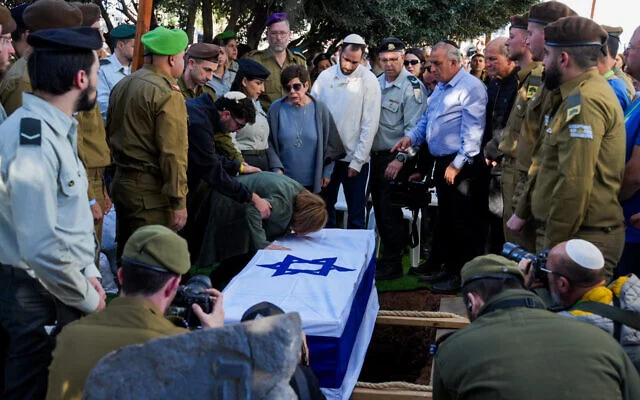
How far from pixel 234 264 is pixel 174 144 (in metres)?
1.14

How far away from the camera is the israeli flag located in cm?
338

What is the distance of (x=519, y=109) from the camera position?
15.3 ft

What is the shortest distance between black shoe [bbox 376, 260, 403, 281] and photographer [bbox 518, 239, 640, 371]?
323 cm

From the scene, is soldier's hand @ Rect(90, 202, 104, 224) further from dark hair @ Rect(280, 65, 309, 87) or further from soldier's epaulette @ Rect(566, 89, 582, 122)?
soldier's epaulette @ Rect(566, 89, 582, 122)

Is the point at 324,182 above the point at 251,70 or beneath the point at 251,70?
beneath

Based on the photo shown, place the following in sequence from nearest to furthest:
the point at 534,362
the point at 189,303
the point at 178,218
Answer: the point at 534,362 < the point at 189,303 < the point at 178,218

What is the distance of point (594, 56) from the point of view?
3.75 m

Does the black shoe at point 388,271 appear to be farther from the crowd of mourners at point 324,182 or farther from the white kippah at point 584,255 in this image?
the white kippah at point 584,255

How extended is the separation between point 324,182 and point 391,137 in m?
0.70

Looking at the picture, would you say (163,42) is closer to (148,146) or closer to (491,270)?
(148,146)

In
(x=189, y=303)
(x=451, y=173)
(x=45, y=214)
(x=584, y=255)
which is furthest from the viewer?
(x=451, y=173)

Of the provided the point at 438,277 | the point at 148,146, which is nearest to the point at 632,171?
the point at 438,277

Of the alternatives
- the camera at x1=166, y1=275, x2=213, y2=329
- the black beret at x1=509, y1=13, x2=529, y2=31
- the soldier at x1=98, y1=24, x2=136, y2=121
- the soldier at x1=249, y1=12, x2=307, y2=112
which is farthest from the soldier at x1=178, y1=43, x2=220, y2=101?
Result: the camera at x1=166, y1=275, x2=213, y2=329

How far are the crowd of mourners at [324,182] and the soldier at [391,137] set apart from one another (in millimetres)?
19
